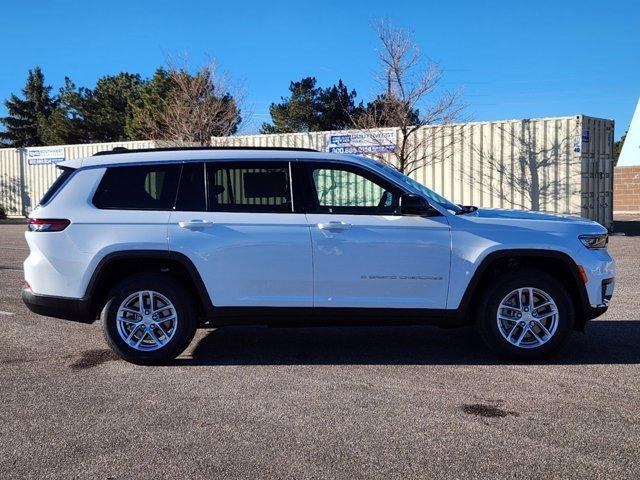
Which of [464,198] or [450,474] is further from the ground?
[464,198]

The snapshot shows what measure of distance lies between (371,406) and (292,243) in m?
1.64

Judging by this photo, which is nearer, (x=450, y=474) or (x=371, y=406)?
(x=450, y=474)

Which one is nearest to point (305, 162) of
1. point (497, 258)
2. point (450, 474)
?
point (497, 258)

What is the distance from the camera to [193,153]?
609 cm

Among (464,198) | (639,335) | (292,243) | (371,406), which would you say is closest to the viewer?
(371,406)

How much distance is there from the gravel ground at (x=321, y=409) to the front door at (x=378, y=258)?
2.08 ft

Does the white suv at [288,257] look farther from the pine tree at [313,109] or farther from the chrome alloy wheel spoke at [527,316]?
the pine tree at [313,109]

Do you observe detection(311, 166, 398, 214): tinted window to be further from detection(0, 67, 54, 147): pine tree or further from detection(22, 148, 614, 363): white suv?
detection(0, 67, 54, 147): pine tree

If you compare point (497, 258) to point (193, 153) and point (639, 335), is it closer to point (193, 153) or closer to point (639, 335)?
point (639, 335)

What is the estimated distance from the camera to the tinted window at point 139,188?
232 inches

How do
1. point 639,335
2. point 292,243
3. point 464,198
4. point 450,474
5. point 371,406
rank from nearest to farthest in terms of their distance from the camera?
1. point 450,474
2. point 371,406
3. point 292,243
4. point 639,335
5. point 464,198

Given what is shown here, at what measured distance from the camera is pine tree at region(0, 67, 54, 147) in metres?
68.0

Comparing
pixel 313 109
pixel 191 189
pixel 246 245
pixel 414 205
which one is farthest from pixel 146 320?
pixel 313 109

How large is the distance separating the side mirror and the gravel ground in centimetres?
137
